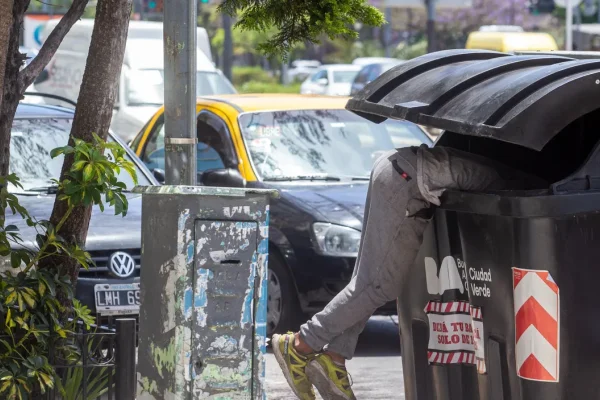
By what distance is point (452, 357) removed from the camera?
14.7 ft

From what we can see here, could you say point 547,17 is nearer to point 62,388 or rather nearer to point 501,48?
point 501,48

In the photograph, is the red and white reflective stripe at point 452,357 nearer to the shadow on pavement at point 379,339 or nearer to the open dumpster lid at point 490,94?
the open dumpster lid at point 490,94

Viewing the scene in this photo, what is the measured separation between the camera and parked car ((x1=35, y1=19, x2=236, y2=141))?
17.3m

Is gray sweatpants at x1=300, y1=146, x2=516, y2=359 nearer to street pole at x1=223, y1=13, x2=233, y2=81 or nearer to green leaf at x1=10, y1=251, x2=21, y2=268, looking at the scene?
green leaf at x1=10, y1=251, x2=21, y2=268

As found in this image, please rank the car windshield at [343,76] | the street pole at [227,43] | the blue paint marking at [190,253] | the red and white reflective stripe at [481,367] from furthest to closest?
the car windshield at [343,76] → the street pole at [227,43] → the red and white reflective stripe at [481,367] → the blue paint marking at [190,253]

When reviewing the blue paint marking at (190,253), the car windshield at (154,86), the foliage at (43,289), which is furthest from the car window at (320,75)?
the blue paint marking at (190,253)

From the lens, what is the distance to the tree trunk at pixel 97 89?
488 centimetres

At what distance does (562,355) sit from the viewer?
12.9 ft

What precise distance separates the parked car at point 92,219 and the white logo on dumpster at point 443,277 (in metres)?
2.07

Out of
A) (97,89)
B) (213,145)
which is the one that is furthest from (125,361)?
(213,145)

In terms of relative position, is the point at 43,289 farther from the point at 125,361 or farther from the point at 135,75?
the point at 135,75

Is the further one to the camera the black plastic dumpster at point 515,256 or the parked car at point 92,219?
the parked car at point 92,219

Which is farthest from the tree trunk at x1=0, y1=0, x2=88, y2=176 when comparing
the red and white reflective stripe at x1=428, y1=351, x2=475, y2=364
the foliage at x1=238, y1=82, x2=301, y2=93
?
the foliage at x1=238, y1=82, x2=301, y2=93

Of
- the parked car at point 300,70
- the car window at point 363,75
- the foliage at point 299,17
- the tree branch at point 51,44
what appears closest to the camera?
the foliage at point 299,17
